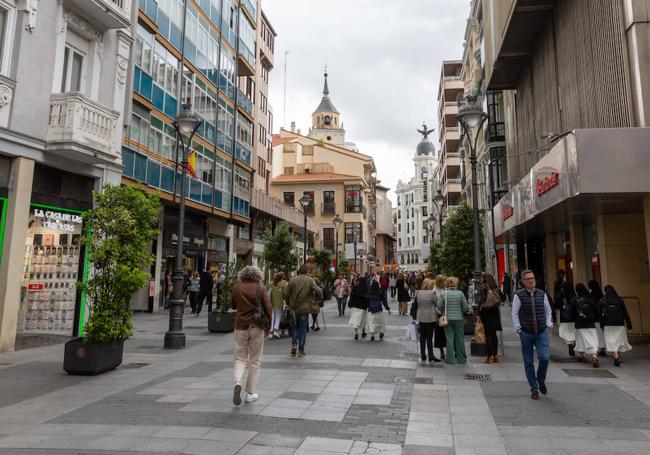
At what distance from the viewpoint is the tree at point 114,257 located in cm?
893

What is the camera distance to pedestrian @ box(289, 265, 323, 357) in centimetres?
1057

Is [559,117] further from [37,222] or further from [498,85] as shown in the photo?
[37,222]

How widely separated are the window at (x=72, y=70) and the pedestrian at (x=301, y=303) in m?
8.92

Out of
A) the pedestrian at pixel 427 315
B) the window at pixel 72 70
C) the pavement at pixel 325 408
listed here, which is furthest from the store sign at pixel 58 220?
the pedestrian at pixel 427 315

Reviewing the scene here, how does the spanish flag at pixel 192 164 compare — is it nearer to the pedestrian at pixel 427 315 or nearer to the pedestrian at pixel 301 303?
the pedestrian at pixel 301 303

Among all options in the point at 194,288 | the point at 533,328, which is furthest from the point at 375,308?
the point at 194,288

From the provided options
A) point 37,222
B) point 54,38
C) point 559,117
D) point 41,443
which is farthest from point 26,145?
point 559,117

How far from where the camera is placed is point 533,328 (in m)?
7.31

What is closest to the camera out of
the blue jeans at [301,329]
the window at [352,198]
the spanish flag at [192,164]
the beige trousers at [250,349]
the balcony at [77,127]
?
the beige trousers at [250,349]

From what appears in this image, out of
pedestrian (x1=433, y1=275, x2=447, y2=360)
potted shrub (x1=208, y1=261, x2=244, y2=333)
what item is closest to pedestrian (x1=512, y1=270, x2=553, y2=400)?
pedestrian (x1=433, y1=275, x2=447, y2=360)

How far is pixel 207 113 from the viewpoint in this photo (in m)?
25.2

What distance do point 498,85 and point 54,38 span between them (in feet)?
57.8

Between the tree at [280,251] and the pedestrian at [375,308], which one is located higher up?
the tree at [280,251]

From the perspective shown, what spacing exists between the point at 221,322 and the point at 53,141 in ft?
23.1
